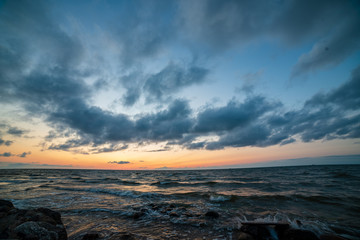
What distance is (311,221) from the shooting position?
6863 millimetres

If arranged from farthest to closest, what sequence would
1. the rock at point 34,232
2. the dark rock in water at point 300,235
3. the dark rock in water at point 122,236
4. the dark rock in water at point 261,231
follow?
the dark rock in water at point 122,236, the dark rock in water at point 261,231, the dark rock in water at point 300,235, the rock at point 34,232

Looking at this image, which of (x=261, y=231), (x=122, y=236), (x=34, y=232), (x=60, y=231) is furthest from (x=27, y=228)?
(x=261, y=231)

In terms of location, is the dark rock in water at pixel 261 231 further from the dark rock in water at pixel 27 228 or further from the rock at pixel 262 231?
the dark rock in water at pixel 27 228

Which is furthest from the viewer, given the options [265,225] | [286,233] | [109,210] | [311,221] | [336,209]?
[109,210]

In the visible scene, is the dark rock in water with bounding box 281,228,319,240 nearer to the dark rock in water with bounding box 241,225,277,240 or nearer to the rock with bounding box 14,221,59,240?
the dark rock in water with bounding box 241,225,277,240

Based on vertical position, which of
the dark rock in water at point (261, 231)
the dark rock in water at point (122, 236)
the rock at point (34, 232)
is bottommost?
the dark rock in water at point (122, 236)

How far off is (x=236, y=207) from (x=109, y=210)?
7.95m

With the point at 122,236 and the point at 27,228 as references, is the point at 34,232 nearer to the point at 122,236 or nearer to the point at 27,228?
the point at 27,228

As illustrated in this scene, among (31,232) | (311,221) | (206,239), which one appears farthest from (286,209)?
(31,232)

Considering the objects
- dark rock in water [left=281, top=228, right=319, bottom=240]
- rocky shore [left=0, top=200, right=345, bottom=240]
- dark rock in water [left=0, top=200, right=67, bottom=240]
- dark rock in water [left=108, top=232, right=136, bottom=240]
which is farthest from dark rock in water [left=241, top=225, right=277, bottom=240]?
dark rock in water [left=0, top=200, right=67, bottom=240]

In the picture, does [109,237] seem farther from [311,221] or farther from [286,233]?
[311,221]

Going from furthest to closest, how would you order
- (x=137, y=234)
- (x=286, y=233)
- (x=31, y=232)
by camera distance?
1. (x=137, y=234)
2. (x=286, y=233)
3. (x=31, y=232)

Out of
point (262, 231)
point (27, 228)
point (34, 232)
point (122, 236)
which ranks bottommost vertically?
point (122, 236)

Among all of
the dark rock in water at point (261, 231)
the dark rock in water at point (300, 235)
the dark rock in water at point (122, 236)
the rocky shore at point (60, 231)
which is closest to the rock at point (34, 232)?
the rocky shore at point (60, 231)
